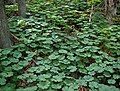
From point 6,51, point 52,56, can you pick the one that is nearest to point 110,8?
point 52,56

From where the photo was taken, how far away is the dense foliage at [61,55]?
11.4 ft

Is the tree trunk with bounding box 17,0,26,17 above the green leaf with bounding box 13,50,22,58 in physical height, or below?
above

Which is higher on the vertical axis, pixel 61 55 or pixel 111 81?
pixel 61 55

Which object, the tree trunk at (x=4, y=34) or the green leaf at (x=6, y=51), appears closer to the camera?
the green leaf at (x=6, y=51)

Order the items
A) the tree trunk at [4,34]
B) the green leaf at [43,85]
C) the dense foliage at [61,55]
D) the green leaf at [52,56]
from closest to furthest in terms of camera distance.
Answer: the green leaf at [43,85]
the dense foliage at [61,55]
the green leaf at [52,56]
the tree trunk at [4,34]

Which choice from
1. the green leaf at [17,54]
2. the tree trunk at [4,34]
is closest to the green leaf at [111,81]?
the green leaf at [17,54]

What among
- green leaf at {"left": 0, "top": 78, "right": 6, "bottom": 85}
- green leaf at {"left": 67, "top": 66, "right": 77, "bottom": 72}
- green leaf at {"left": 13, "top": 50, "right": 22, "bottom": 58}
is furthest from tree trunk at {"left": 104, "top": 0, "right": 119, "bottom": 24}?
green leaf at {"left": 0, "top": 78, "right": 6, "bottom": 85}

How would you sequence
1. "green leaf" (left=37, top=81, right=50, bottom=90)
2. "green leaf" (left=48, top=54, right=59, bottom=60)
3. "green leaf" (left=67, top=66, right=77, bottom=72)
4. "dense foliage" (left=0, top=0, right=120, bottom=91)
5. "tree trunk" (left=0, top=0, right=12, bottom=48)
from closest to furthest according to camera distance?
"green leaf" (left=37, top=81, right=50, bottom=90)
"dense foliage" (left=0, top=0, right=120, bottom=91)
"green leaf" (left=67, top=66, right=77, bottom=72)
"green leaf" (left=48, top=54, right=59, bottom=60)
"tree trunk" (left=0, top=0, right=12, bottom=48)

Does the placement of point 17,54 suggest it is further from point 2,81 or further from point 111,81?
point 111,81

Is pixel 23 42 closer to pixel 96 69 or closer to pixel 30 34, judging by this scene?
pixel 30 34

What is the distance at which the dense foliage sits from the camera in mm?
3467

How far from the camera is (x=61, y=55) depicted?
13.2 ft

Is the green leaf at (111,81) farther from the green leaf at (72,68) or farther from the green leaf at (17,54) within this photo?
the green leaf at (17,54)

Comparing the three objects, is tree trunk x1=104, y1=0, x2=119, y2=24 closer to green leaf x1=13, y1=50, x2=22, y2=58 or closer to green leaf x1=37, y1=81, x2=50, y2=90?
green leaf x1=13, y1=50, x2=22, y2=58
